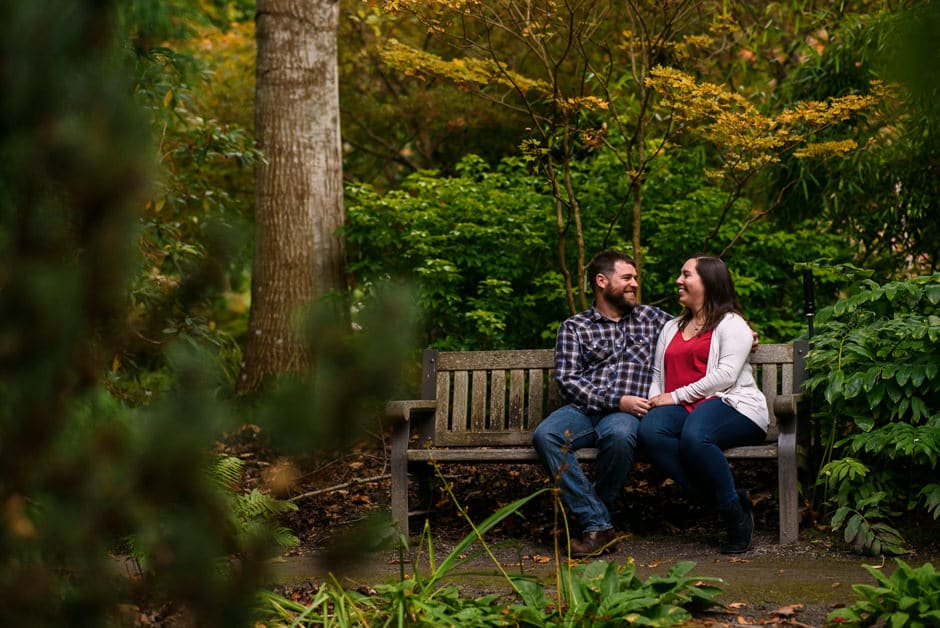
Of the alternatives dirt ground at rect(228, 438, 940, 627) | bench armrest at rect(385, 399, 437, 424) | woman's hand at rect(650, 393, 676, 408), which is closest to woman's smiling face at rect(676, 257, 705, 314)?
woman's hand at rect(650, 393, 676, 408)

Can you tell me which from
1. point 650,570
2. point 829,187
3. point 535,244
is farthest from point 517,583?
point 829,187

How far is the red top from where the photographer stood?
16.4ft

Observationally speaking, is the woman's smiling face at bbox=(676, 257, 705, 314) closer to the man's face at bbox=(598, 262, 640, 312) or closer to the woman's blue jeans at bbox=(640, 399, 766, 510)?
the man's face at bbox=(598, 262, 640, 312)

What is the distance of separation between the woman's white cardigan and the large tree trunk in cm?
327

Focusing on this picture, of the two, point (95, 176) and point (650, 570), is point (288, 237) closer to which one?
point (650, 570)

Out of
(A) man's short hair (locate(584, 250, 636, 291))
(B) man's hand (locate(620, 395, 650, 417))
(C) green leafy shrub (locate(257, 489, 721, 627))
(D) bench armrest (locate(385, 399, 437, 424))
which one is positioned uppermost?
(A) man's short hair (locate(584, 250, 636, 291))

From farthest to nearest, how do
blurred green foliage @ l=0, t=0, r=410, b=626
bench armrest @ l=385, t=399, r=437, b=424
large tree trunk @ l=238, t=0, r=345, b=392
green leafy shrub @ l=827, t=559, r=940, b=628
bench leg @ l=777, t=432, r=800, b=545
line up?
large tree trunk @ l=238, t=0, r=345, b=392, bench armrest @ l=385, t=399, r=437, b=424, bench leg @ l=777, t=432, r=800, b=545, green leafy shrub @ l=827, t=559, r=940, b=628, blurred green foliage @ l=0, t=0, r=410, b=626

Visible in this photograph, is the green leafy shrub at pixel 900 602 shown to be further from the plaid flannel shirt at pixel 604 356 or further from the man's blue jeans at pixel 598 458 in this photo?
the plaid flannel shirt at pixel 604 356

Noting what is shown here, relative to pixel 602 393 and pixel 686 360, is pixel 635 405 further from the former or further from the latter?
pixel 686 360

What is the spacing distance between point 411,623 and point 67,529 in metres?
1.80

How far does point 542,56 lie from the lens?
6301 millimetres

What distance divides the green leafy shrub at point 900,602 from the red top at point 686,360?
5.72ft

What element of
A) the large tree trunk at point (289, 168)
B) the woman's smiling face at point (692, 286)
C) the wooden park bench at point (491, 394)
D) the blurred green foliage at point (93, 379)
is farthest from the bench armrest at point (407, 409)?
the blurred green foliage at point (93, 379)

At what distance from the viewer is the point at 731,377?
484 cm
